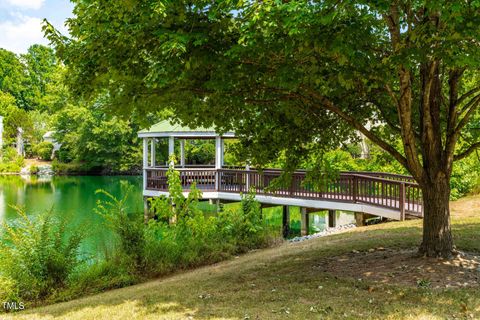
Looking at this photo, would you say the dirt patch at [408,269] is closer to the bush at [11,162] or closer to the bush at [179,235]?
the bush at [179,235]

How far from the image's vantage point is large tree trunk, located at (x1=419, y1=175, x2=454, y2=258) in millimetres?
5922

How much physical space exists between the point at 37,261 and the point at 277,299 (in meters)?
4.10

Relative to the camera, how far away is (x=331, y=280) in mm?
5594

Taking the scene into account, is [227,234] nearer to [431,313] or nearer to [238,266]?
[238,266]

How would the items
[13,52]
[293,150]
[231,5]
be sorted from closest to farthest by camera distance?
[231,5] → [293,150] → [13,52]

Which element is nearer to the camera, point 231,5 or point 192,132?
point 231,5

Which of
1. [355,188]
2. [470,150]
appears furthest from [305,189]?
[470,150]

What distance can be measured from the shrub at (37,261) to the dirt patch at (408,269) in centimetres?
420

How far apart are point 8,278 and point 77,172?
44.4 meters

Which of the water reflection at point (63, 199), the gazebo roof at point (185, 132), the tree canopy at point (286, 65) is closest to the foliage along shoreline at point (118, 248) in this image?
the tree canopy at point (286, 65)

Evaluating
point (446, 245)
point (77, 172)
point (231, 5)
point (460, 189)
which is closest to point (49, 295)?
point (231, 5)

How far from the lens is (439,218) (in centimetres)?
593

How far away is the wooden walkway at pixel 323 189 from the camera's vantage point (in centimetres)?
1150

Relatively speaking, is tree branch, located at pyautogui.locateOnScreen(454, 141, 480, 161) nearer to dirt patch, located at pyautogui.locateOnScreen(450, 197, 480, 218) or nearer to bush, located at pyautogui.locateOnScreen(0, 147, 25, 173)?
dirt patch, located at pyautogui.locateOnScreen(450, 197, 480, 218)
